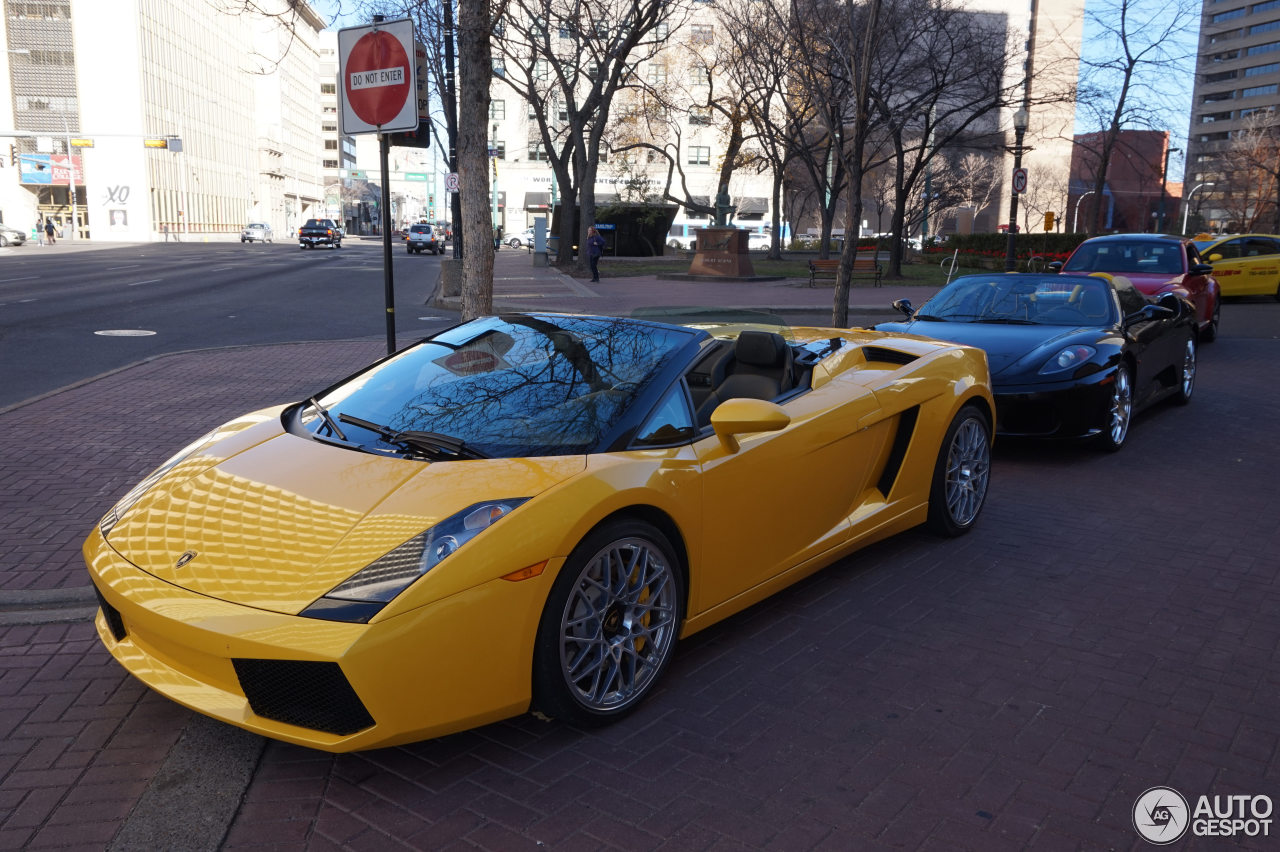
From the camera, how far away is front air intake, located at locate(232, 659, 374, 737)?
2.71 meters

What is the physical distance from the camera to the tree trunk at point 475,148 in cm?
820

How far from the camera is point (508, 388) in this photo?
383 centimetres

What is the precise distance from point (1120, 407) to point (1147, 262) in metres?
6.38

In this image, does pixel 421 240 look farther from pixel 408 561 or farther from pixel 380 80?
pixel 408 561

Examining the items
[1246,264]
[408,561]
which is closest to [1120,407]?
[408,561]

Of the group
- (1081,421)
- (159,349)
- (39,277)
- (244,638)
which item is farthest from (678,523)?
(39,277)

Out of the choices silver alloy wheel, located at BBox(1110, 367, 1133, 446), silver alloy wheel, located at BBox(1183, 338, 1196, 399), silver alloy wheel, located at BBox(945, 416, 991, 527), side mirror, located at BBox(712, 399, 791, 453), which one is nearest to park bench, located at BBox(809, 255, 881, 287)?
silver alloy wheel, located at BBox(1183, 338, 1196, 399)

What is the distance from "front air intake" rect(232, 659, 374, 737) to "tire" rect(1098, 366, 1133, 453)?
20.7ft

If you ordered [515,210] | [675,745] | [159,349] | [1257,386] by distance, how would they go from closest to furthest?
1. [675,745]
2. [1257,386]
3. [159,349]
4. [515,210]

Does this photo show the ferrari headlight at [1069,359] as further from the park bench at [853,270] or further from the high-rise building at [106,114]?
the high-rise building at [106,114]

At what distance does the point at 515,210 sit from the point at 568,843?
94.7 meters

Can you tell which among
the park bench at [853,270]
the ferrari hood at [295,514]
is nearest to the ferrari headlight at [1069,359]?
the ferrari hood at [295,514]

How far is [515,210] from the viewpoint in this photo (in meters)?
94.0

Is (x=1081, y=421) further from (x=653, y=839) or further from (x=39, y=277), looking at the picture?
(x=39, y=277)
